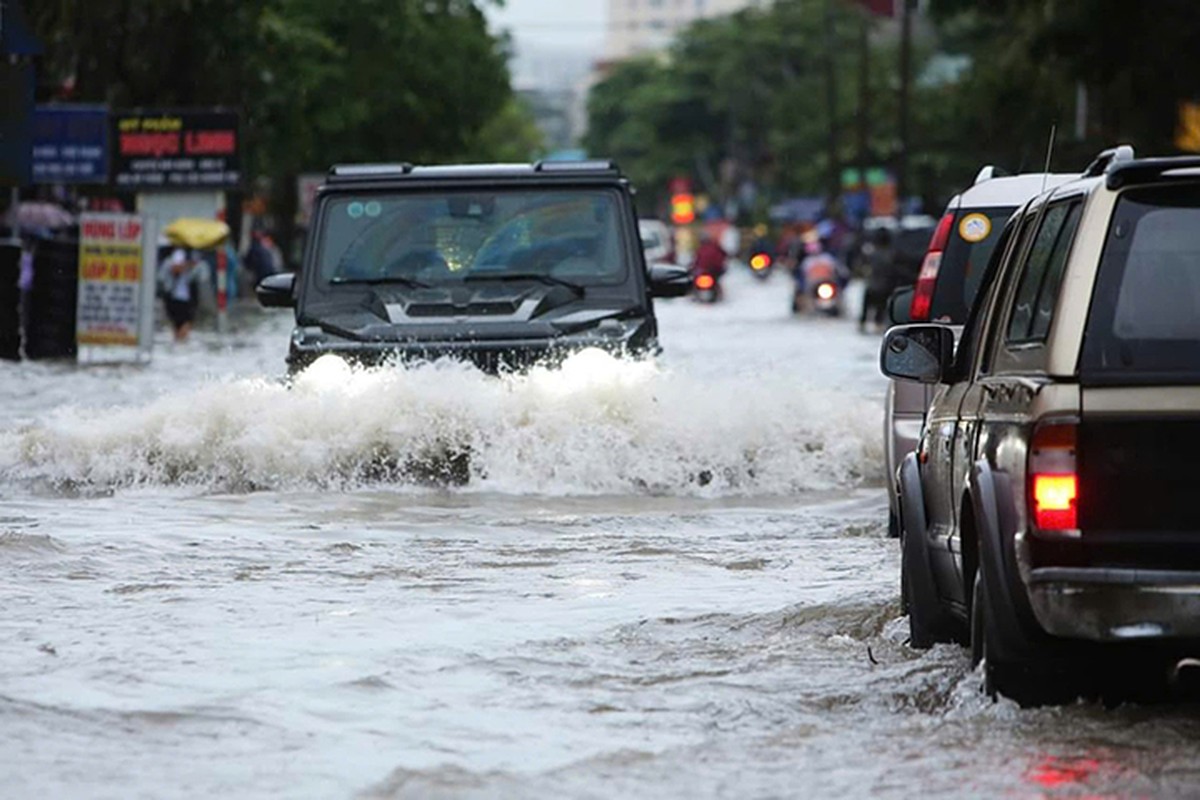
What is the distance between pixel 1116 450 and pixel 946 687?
5.33 ft

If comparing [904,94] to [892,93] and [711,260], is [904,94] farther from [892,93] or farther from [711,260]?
[892,93]

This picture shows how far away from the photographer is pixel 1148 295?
23.7 feet

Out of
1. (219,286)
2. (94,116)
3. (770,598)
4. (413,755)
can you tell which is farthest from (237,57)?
(413,755)

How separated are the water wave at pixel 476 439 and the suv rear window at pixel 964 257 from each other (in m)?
3.75

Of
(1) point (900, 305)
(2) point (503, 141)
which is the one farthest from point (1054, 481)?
(2) point (503, 141)

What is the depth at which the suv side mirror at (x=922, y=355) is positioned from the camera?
8.77 m

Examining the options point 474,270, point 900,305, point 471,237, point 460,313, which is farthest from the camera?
point 471,237

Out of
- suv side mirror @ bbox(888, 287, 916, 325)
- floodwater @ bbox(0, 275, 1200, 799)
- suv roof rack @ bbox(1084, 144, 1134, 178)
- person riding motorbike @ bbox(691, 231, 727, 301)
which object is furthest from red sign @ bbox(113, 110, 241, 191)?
suv roof rack @ bbox(1084, 144, 1134, 178)

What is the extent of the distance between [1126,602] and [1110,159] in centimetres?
129

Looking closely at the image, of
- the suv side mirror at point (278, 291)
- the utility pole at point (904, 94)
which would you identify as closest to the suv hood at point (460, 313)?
the suv side mirror at point (278, 291)

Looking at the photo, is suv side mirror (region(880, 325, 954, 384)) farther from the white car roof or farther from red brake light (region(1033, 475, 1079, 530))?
the white car roof

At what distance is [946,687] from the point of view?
852 centimetres

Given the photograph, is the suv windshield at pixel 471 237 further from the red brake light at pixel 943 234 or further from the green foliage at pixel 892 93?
the red brake light at pixel 943 234

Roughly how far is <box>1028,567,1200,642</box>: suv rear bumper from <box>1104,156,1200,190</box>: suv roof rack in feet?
3.27
